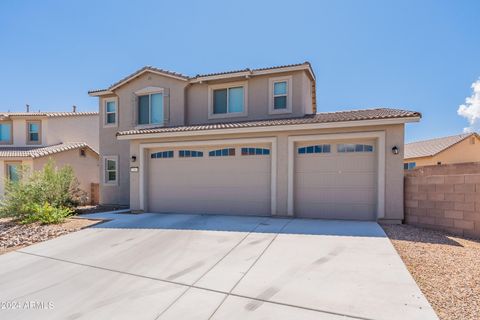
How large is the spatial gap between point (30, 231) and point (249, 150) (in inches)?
320

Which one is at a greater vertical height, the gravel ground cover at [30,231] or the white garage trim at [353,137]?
the white garage trim at [353,137]

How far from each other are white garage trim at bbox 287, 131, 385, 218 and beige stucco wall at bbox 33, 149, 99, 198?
51.3 feet

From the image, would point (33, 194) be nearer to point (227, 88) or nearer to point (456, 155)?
point (227, 88)

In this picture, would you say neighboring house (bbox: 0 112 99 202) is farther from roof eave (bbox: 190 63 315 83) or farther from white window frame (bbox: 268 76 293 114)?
white window frame (bbox: 268 76 293 114)

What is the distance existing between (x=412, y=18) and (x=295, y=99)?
5.12 meters

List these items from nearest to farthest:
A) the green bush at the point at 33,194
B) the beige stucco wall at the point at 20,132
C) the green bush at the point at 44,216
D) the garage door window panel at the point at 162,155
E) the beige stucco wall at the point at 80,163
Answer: the green bush at the point at 44,216 → the green bush at the point at 33,194 → the garage door window panel at the point at 162,155 → the beige stucco wall at the point at 80,163 → the beige stucco wall at the point at 20,132

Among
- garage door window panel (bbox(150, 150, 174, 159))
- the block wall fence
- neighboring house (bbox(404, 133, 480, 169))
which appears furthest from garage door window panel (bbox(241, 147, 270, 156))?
neighboring house (bbox(404, 133, 480, 169))

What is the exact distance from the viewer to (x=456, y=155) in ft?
70.2

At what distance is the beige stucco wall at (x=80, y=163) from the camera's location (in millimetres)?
17625

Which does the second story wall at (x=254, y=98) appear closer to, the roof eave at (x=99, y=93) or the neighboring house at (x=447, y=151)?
the roof eave at (x=99, y=93)

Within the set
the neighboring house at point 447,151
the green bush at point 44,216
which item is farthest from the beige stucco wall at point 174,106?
the neighboring house at point 447,151

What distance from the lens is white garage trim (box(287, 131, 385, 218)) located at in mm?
8414

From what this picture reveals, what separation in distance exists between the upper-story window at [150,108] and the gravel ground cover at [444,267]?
37.3 feet

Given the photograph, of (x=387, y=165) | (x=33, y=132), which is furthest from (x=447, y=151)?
(x=33, y=132)
